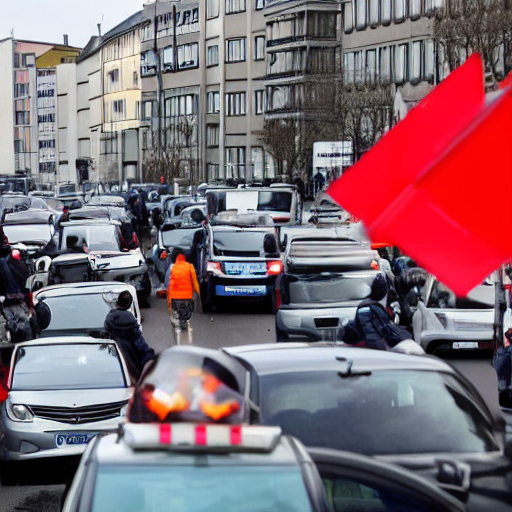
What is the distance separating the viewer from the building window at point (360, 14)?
245 ft

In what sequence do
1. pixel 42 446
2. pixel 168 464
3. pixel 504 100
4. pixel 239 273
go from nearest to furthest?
pixel 504 100, pixel 168 464, pixel 42 446, pixel 239 273

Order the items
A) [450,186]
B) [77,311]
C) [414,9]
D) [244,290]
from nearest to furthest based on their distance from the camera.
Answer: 1. [450,186]
2. [77,311]
3. [244,290]
4. [414,9]

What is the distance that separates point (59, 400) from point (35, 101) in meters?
165

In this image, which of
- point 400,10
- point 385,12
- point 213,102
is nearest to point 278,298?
point 400,10

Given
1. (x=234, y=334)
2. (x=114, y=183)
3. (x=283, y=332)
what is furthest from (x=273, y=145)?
(x=283, y=332)

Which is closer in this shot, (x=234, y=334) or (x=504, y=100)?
(x=504, y=100)

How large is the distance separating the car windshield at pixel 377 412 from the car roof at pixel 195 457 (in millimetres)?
1929

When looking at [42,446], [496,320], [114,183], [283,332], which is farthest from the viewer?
[114,183]

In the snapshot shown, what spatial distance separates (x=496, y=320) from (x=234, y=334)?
896 cm

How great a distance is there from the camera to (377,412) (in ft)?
23.4

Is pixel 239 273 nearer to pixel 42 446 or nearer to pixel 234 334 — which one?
pixel 234 334

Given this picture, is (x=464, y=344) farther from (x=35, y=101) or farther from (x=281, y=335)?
(x=35, y=101)

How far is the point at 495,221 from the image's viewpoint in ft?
11.9

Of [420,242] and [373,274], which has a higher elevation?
[420,242]
